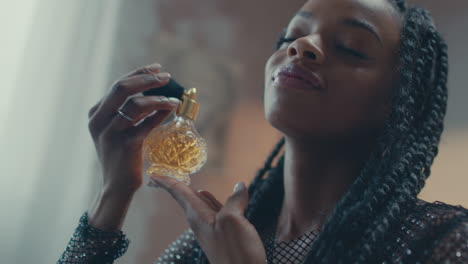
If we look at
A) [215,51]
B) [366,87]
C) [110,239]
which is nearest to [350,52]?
[366,87]

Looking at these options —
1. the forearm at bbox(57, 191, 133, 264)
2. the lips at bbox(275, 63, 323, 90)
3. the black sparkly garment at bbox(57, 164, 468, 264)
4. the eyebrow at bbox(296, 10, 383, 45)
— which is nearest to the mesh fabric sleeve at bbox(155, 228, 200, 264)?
the black sparkly garment at bbox(57, 164, 468, 264)

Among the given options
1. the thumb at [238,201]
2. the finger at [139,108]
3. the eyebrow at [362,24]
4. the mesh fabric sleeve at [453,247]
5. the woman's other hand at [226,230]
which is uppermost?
the eyebrow at [362,24]

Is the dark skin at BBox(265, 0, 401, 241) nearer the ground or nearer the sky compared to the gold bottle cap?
nearer the sky

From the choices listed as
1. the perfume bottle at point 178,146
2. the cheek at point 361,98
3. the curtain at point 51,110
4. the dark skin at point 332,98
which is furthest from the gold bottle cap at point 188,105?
the curtain at point 51,110

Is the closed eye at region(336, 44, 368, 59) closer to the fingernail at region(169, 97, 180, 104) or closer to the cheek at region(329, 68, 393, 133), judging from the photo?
the cheek at region(329, 68, 393, 133)

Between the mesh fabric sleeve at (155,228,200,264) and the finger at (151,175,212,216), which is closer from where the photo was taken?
the finger at (151,175,212,216)

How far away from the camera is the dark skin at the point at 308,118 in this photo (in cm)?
70

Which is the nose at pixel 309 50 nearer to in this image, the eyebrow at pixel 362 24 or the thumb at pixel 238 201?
the eyebrow at pixel 362 24

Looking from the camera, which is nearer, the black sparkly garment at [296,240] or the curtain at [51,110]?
the black sparkly garment at [296,240]

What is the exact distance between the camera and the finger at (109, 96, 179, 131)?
0.74m

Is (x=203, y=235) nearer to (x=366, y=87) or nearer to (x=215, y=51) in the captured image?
(x=366, y=87)

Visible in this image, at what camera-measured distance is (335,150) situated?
77 centimetres

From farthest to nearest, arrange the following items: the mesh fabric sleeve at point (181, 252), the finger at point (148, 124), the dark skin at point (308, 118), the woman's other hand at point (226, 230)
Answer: the mesh fabric sleeve at point (181, 252)
the finger at point (148, 124)
the dark skin at point (308, 118)
the woman's other hand at point (226, 230)

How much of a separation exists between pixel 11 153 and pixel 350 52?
0.67 meters
